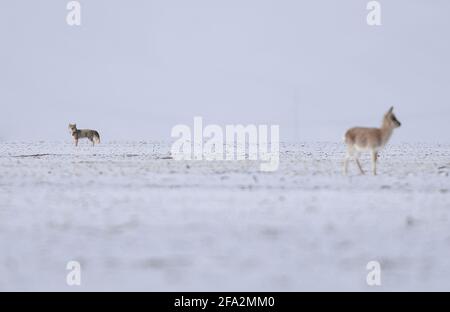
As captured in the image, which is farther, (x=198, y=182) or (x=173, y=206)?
(x=198, y=182)

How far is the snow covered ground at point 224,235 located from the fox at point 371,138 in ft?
8.45

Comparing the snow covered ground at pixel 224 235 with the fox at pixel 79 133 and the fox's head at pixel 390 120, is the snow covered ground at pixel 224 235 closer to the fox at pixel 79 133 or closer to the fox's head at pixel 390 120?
the fox's head at pixel 390 120

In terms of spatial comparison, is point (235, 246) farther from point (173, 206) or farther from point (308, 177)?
point (308, 177)

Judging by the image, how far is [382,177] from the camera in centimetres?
1806

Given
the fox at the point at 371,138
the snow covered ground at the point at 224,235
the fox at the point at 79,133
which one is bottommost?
the snow covered ground at the point at 224,235

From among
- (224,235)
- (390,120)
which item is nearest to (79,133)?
(390,120)

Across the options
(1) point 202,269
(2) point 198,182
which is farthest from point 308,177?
(1) point 202,269

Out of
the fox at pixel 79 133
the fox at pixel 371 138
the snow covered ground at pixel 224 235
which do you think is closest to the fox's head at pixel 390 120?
the fox at pixel 371 138

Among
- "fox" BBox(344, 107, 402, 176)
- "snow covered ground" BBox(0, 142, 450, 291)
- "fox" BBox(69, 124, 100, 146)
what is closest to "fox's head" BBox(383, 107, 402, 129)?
"fox" BBox(344, 107, 402, 176)

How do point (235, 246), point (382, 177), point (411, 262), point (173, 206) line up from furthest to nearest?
point (382, 177) → point (173, 206) → point (235, 246) → point (411, 262)

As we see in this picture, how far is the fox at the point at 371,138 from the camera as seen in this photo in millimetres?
19016

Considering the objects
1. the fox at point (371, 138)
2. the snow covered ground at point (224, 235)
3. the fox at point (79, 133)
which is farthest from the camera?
the fox at point (79, 133)

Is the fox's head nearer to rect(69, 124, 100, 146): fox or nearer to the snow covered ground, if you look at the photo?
the snow covered ground
